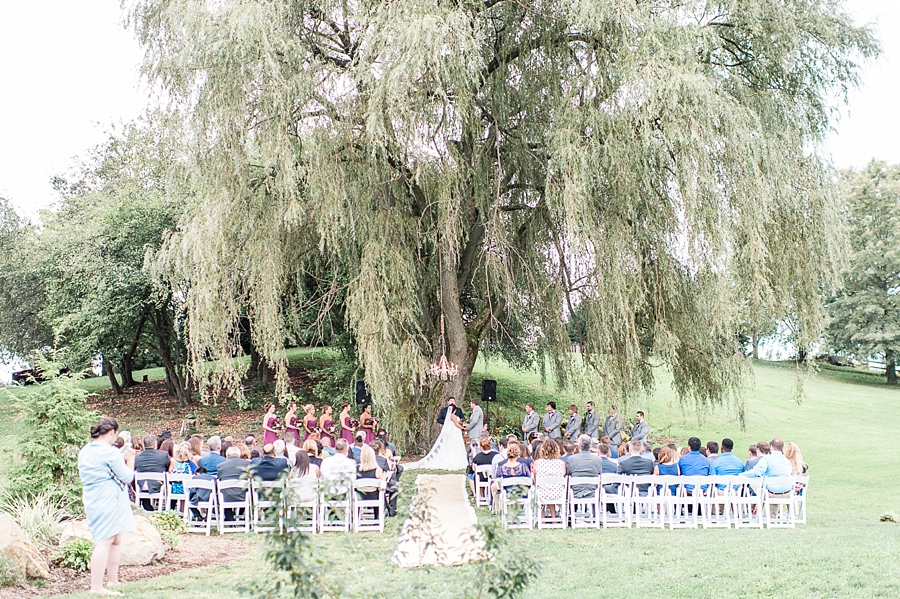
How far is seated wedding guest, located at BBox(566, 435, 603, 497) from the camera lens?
9219 millimetres

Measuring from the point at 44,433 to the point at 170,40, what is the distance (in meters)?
7.56

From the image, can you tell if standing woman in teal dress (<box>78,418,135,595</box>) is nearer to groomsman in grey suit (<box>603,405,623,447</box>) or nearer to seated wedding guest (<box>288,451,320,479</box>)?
seated wedding guest (<box>288,451,320,479</box>)

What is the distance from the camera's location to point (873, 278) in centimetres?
4006

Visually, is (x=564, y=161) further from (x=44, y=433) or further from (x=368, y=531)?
(x=44, y=433)

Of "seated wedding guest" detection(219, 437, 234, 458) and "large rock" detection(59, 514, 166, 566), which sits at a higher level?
"seated wedding guest" detection(219, 437, 234, 458)

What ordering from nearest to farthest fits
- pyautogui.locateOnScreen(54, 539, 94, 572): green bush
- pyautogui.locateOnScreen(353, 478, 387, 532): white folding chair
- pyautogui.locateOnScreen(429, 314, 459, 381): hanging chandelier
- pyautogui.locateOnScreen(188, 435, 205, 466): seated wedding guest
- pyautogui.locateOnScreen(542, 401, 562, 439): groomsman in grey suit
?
1. pyautogui.locateOnScreen(54, 539, 94, 572): green bush
2. pyautogui.locateOnScreen(353, 478, 387, 532): white folding chair
3. pyautogui.locateOnScreen(188, 435, 205, 466): seated wedding guest
4. pyautogui.locateOnScreen(429, 314, 459, 381): hanging chandelier
5. pyautogui.locateOnScreen(542, 401, 562, 439): groomsman in grey suit

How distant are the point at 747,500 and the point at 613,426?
5.43m

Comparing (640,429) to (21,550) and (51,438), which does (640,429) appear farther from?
(21,550)

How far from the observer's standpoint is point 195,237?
12.8 m

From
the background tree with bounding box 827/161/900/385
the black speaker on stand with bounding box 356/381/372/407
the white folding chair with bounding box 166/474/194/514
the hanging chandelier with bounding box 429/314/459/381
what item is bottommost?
the white folding chair with bounding box 166/474/194/514

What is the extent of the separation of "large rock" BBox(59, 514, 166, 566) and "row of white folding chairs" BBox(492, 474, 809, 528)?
3856mm

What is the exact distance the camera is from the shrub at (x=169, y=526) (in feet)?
25.1

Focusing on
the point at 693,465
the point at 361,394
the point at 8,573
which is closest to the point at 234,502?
the point at 8,573

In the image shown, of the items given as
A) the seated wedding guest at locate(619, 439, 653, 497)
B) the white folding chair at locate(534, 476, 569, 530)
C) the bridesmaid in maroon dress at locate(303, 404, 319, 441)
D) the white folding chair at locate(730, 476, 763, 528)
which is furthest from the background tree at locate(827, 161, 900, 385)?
the white folding chair at locate(534, 476, 569, 530)
